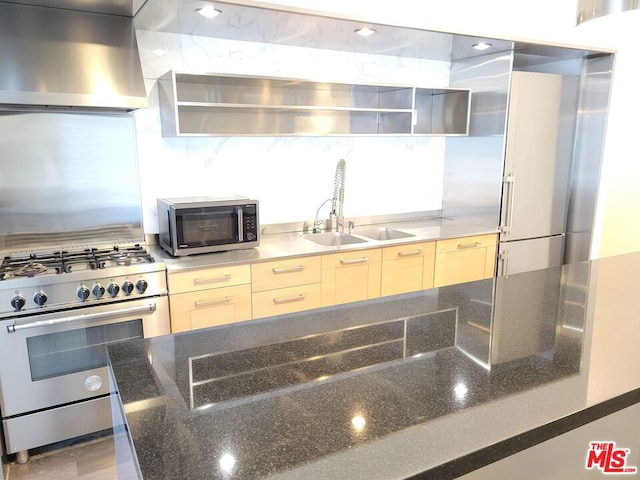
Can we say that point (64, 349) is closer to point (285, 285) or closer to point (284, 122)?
point (285, 285)

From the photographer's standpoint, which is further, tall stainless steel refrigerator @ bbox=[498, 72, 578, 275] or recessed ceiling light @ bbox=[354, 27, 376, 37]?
tall stainless steel refrigerator @ bbox=[498, 72, 578, 275]

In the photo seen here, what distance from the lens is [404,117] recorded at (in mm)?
3539

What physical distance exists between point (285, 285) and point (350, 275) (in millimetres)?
440

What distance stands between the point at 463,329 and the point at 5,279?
197 cm

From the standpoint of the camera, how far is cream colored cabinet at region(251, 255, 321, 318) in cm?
270

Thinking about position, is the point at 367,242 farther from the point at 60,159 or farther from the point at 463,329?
the point at 60,159

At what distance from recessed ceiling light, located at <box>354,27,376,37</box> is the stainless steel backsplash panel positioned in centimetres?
146

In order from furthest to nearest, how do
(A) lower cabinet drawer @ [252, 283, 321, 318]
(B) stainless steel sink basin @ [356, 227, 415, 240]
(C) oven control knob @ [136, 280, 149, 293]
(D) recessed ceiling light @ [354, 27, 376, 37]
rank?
(B) stainless steel sink basin @ [356, 227, 415, 240] → (D) recessed ceiling light @ [354, 27, 376, 37] → (A) lower cabinet drawer @ [252, 283, 321, 318] → (C) oven control knob @ [136, 280, 149, 293]

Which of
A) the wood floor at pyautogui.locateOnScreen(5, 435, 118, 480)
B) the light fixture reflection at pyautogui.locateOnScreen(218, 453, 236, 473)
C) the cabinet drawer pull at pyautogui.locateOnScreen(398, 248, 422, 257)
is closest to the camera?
the light fixture reflection at pyautogui.locateOnScreen(218, 453, 236, 473)

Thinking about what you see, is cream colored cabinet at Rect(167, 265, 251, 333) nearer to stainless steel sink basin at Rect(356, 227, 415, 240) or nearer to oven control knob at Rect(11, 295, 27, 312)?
oven control knob at Rect(11, 295, 27, 312)

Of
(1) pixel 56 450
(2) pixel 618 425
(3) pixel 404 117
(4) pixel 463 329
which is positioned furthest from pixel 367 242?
(1) pixel 56 450

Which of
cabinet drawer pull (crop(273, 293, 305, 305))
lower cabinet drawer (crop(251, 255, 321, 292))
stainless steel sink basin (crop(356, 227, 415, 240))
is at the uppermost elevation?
stainless steel sink basin (crop(356, 227, 415, 240))

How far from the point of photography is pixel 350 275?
297 centimetres

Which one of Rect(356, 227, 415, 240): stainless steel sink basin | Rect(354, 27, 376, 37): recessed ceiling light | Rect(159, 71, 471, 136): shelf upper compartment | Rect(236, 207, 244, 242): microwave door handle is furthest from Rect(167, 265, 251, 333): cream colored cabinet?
Rect(354, 27, 376, 37): recessed ceiling light
